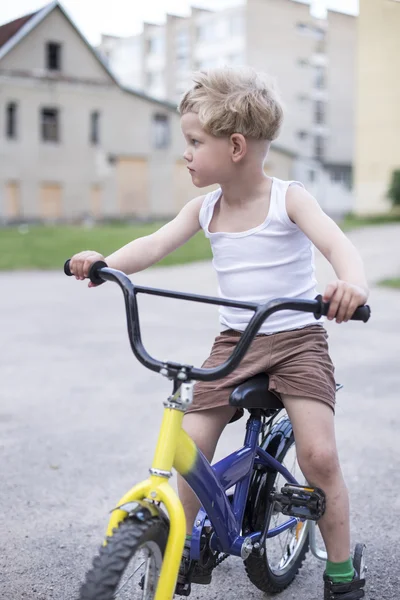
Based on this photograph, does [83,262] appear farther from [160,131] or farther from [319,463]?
[160,131]

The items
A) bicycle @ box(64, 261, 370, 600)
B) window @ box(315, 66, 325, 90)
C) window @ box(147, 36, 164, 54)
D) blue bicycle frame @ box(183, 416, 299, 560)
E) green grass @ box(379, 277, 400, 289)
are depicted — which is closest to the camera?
bicycle @ box(64, 261, 370, 600)

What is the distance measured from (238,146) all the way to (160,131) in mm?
33432

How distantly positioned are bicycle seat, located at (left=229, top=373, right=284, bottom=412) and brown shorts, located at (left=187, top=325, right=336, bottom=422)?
0.7 inches

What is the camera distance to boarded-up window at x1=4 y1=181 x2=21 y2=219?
32.2 metres

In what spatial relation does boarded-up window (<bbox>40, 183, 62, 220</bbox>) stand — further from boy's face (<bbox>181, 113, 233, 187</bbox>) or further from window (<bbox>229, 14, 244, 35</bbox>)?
boy's face (<bbox>181, 113, 233, 187</bbox>)

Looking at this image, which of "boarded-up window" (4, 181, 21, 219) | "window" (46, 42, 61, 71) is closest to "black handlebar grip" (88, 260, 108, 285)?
"boarded-up window" (4, 181, 21, 219)

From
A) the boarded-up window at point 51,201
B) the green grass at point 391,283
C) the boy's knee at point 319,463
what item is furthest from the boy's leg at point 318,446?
the boarded-up window at point 51,201

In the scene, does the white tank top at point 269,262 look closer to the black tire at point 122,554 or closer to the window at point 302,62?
the black tire at point 122,554

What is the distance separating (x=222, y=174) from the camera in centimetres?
229

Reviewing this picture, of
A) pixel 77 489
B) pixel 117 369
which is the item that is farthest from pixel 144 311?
pixel 77 489

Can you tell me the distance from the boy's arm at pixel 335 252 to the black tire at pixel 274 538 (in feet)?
2.33

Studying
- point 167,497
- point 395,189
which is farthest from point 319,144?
point 167,497

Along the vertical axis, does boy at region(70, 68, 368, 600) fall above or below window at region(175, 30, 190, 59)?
below

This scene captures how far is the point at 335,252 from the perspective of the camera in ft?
7.13
